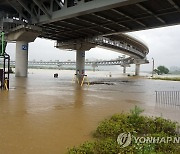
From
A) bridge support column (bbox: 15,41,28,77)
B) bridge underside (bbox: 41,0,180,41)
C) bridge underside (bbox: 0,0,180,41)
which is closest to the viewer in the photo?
bridge underside (bbox: 0,0,180,41)

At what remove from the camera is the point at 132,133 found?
22.6 ft

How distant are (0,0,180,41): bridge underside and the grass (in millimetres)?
19911

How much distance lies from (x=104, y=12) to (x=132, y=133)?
30184 millimetres

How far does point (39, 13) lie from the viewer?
39.7 m

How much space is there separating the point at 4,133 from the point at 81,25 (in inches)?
1568

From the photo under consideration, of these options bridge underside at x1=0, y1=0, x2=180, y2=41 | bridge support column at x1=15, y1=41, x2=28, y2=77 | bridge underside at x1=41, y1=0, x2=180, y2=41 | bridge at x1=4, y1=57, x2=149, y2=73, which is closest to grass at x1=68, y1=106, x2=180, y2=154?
bridge underside at x1=0, y1=0, x2=180, y2=41

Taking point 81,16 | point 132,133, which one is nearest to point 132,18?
point 81,16

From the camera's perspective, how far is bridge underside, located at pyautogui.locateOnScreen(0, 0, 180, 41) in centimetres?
2948

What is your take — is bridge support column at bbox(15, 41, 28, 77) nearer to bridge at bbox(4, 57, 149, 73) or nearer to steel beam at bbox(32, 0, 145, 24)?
steel beam at bbox(32, 0, 145, 24)

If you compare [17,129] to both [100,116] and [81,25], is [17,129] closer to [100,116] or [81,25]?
[100,116]

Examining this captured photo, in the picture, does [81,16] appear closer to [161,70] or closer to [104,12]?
[104,12]

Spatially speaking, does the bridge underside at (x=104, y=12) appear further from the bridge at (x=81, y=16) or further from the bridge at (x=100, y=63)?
the bridge at (x=100, y=63)

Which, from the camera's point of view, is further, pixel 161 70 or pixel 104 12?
pixel 161 70

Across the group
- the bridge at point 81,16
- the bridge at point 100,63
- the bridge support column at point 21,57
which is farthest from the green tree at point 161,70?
the bridge support column at point 21,57
